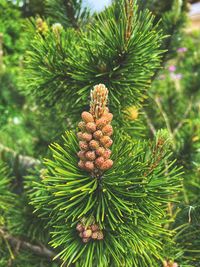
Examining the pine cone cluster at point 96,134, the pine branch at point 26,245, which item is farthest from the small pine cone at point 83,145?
the pine branch at point 26,245

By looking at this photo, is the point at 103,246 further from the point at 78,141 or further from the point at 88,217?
the point at 78,141

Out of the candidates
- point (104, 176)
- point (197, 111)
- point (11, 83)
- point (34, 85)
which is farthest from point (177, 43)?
point (11, 83)

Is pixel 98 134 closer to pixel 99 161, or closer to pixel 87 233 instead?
pixel 99 161

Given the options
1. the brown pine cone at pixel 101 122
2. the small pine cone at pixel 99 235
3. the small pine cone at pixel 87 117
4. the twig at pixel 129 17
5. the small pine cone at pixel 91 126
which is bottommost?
the small pine cone at pixel 99 235

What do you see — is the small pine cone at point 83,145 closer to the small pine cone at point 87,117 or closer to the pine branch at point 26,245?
the small pine cone at point 87,117

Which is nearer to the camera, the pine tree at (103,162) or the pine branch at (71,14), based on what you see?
the pine tree at (103,162)
